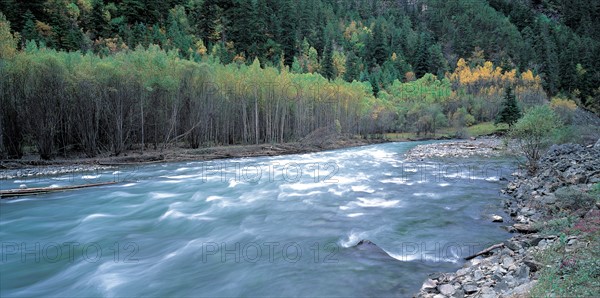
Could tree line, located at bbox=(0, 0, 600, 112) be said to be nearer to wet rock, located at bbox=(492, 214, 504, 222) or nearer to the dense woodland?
the dense woodland

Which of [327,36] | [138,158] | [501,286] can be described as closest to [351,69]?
[327,36]

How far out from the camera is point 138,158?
26109 millimetres

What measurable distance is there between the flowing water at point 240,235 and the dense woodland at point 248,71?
8.15 m

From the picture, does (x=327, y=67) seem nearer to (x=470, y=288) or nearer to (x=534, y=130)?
(x=534, y=130)

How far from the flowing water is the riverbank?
2.34 meters

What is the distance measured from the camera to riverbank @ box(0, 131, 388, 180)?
2095 centimetres

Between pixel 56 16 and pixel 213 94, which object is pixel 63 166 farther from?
pixel 56 16

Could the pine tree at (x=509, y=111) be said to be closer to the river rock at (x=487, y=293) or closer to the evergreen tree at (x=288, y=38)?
the evergreen tree at (x=288, y=38)

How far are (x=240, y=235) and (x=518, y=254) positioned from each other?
800 cm

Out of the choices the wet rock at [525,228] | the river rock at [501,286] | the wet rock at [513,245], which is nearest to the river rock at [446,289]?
the river rock at [501,286]

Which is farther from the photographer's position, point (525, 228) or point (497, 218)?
point (497, 218)

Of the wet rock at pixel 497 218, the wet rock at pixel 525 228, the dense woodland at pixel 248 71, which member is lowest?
the wet rock at pixel 497 218

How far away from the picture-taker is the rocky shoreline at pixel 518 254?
5926mm

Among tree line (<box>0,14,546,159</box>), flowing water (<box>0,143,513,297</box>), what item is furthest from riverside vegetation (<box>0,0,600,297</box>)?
flowing water (<box>0,143,513,297</box>)
